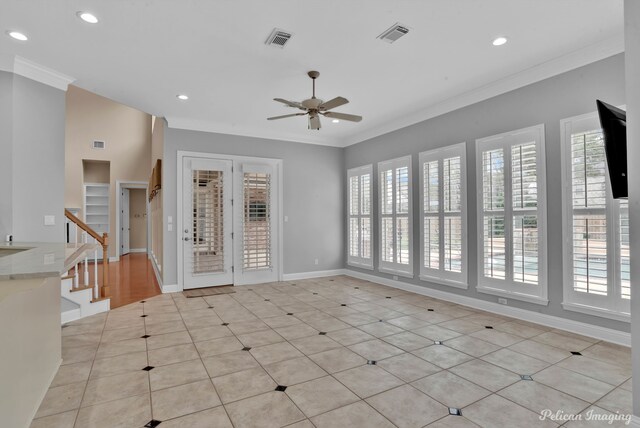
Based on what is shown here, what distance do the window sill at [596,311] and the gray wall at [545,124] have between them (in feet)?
0.18

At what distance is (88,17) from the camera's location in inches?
114

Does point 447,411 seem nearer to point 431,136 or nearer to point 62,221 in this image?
point 431,136

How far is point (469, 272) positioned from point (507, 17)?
316 centimetres

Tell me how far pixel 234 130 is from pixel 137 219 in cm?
752

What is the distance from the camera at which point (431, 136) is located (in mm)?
5379

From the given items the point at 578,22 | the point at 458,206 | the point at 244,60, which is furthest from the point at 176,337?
the point at 578,22

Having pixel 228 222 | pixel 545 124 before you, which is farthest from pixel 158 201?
pixel 545 124

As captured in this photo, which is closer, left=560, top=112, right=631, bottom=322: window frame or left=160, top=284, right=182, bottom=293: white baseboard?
left=560, top=112, right=631, bottom=322: window frame

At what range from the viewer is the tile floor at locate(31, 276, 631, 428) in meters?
2.21

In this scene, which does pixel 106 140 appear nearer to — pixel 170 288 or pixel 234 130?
pixel 234 130

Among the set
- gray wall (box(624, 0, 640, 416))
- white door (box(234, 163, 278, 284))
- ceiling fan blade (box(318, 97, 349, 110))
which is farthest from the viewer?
white door (box(234, 163, 278, 284))

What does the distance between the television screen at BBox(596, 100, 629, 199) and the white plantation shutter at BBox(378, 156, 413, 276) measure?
3.41 metres

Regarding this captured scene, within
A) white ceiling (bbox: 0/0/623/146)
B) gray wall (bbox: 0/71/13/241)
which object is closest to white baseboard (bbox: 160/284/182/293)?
gray wall (bbox: 0/71/13/241)

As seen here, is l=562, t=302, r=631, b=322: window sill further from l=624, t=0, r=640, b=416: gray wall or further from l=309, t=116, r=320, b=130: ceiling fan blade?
l=309, t=116, r=320, b=130: ceiling fan blade
